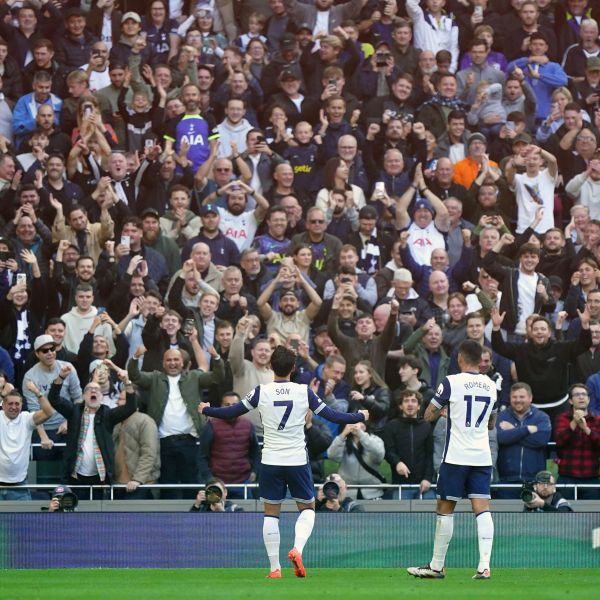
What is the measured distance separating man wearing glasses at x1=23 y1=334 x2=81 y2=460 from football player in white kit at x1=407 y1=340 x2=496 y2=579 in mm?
6194

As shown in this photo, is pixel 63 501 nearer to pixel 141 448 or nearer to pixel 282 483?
pixel 141 448

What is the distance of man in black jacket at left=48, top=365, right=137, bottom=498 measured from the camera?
679 inches

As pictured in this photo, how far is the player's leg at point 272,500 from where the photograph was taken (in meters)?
13.1

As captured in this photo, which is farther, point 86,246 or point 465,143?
point 465,143

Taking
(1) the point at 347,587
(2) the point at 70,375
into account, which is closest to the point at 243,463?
(2) the point at 70,375

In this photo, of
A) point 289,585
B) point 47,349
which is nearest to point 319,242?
point 47,349

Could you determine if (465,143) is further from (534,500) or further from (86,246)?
(534,500)

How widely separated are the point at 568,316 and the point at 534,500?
4909 millimetres

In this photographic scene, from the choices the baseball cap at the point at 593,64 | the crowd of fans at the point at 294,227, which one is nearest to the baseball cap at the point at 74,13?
the crowd of fans at the point at 294,227

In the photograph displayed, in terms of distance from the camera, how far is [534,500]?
627 inches

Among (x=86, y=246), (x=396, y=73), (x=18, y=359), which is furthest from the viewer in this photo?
(x=396, y=73)

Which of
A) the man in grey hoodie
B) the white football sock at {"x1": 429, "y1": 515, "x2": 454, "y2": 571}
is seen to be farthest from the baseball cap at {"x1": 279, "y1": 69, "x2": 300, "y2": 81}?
the white football sock at {"x1": 429, "y1": 515, "x2": 454, "y2": 571}

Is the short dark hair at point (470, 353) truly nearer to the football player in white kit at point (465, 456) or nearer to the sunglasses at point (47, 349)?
the football player in white kit at point (465, 456)

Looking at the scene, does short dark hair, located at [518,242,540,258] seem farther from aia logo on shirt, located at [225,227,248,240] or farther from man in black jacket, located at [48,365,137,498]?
man in black jacket, located at [48,365,137,498]
